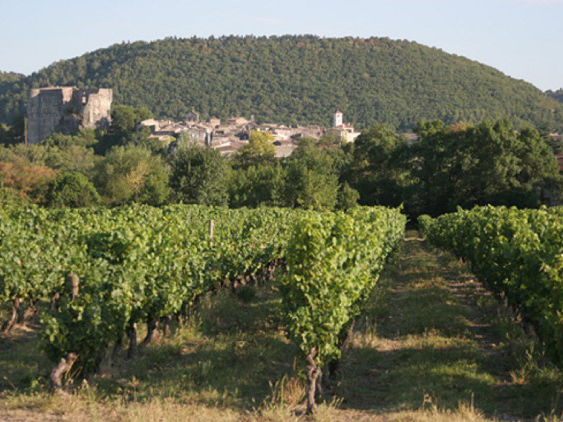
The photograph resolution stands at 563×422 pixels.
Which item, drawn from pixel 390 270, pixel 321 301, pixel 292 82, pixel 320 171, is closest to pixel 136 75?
pixel 292 82

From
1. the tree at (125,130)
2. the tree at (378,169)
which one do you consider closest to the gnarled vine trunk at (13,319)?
the tree at (378,169)

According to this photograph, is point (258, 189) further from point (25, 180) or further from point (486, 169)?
point (486, 169)

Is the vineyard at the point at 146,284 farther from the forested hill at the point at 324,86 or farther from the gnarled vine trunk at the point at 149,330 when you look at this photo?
the forested hill at the point at 324,86

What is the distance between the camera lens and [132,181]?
47.7 meters

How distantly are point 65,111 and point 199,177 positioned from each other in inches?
3420

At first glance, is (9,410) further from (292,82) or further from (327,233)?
(292,82)

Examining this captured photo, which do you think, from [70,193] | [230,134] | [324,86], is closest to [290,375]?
[70,193]

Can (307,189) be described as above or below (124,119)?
below

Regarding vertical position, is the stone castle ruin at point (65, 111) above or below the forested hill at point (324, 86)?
below

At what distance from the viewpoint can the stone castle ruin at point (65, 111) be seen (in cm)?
11550

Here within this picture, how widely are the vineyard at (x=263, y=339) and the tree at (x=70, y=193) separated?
26.9 metres

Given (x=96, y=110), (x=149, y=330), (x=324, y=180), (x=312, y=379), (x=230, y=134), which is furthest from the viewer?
(x=230, y=134)

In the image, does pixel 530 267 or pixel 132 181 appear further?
pixel 132 181

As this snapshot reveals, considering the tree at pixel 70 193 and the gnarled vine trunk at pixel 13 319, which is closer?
the gnarled vine trunk at pixel 13 319
